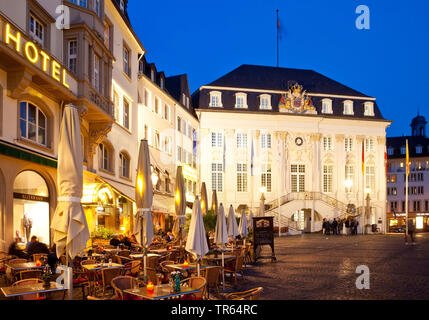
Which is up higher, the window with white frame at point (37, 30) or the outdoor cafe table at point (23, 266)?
the window with white frame at point (37, 30)

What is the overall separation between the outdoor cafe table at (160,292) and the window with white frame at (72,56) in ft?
43.7

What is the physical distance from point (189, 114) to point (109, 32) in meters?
20.7

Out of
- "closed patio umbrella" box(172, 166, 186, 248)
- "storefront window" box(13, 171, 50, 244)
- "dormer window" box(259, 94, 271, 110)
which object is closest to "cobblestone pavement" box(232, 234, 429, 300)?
"closed patio umbrella" box(172, 166, 186, 248)

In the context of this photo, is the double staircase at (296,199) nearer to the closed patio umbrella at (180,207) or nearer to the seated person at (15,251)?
the closed patio umbrella at (180,207)

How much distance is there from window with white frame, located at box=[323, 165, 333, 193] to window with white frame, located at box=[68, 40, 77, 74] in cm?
3724

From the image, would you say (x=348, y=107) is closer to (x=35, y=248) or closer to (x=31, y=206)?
(x=31, y=206)

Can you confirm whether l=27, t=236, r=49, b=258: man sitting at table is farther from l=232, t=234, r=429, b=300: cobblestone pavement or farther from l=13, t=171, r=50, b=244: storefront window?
l=232, t=234, r=429, b=300: cobblestone pavement

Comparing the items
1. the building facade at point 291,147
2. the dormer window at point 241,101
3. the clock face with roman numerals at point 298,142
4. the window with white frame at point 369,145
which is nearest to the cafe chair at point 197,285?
the building facade at point 291,147

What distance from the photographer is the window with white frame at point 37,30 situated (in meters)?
16.8

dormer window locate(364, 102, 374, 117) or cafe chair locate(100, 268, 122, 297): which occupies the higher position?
dormer window locate(364, 102, 374, 117)

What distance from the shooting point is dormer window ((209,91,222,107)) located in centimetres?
4981

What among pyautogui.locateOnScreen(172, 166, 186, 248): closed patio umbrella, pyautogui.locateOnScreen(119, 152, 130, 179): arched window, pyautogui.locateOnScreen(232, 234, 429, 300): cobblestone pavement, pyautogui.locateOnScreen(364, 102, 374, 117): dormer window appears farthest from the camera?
pyautogui.locateOnScreen(364, 102, 374, 117): dormer window

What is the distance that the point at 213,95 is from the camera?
50031 millimetres
